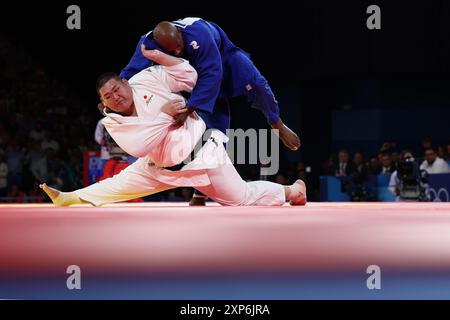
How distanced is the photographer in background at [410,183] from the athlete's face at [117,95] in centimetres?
361

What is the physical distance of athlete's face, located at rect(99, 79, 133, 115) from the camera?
248 cm

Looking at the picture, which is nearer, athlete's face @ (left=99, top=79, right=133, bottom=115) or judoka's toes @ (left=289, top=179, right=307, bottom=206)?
athlete's face @ (left=99, top=79, right=133, bottom=115)

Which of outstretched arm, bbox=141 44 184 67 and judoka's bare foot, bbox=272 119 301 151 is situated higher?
outstretched arm, bbox=141 44 184 67

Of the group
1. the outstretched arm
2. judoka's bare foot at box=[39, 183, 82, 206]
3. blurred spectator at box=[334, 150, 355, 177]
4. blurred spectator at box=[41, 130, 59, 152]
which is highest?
blurred spectator at box=[41, 130, 59, 152]

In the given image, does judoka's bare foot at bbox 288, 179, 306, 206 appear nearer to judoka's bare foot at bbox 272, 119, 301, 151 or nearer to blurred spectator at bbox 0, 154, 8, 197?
judoka's bare foot at bbox 272, 119, 301, 151

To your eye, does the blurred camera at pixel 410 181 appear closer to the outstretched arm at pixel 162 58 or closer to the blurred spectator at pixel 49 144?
the outstretched arm at pixel 162 58

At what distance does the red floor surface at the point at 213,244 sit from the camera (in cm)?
198

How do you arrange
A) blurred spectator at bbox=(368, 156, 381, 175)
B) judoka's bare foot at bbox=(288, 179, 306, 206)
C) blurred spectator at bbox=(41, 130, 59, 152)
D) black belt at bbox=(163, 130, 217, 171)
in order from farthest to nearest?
blurred spectator at bbox=(41, 130, 59, 152) < blurred spectator at bbox=(368, 156, 381, 175) < judoka's bare foot at bbox=(288, 179, 306, 206) < black belt at bbox=(163, 130, 217, 171)

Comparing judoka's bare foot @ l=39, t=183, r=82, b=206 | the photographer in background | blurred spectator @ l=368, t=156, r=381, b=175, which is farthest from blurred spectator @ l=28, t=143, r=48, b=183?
judoka's bare foot @ l=39, t=183, r=82, b=206

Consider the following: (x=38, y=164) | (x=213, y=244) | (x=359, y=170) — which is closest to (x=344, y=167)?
(x=359, y=170)

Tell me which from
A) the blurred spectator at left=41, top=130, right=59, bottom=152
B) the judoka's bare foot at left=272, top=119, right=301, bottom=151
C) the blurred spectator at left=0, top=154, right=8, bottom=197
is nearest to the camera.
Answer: the judoka's bare foot at left=272, top=119, right=301, bottom=151

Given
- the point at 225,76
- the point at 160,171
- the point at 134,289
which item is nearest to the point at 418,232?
the point at 134,289
